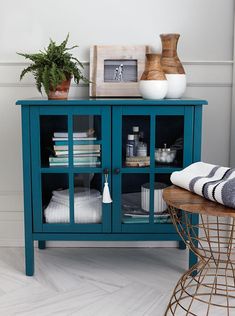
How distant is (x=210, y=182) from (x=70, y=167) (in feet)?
2.47

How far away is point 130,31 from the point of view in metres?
2.59

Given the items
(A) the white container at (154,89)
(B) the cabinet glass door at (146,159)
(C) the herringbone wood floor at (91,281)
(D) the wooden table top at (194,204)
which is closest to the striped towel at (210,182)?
(D) the wooden table top at (194,204)

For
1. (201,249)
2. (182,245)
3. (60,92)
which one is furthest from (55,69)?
(182,245)

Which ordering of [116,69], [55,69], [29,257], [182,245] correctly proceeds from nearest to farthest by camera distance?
1. [55,69]
2. [29,257]
3. [116,69]
4. [182,245]

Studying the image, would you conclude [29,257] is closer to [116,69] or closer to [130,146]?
[130,146]

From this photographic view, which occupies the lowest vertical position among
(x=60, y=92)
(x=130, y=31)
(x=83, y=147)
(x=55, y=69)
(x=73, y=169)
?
(x=73, y=169)

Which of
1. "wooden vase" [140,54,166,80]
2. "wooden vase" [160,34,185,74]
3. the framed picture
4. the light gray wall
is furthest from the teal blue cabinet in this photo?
the light gray wall

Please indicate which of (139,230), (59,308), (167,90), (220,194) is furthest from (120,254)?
(220,194)

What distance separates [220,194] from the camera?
1.66 meters

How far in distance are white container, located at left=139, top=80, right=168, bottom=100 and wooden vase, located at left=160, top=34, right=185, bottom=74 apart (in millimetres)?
146

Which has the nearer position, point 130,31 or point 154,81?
point 154,81

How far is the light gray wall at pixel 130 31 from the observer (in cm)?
258

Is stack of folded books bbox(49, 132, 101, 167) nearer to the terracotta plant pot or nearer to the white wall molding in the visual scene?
the terracotta plant pot

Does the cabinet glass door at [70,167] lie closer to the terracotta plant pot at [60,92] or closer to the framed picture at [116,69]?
the terracotta plant pot at [60,92]
